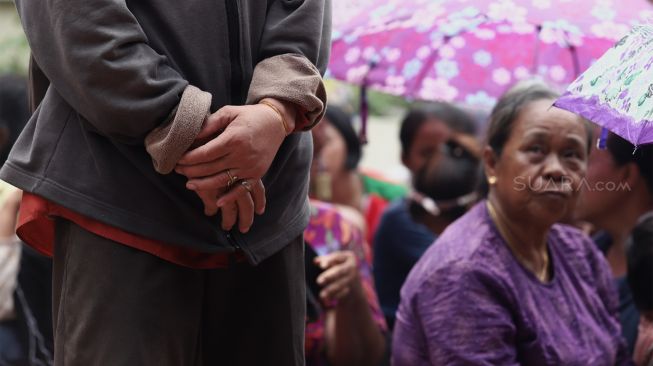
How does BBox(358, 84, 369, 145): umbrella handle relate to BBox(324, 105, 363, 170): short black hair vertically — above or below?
above

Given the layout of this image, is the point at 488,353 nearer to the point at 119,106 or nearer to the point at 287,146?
the point at 287,146

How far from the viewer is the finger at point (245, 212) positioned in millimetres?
1998

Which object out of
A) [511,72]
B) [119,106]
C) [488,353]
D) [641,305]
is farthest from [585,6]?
[119,106]

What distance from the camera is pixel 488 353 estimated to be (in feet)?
9.39

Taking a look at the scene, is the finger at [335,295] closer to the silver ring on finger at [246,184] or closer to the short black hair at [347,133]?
the silver ring on finger at [246,184]

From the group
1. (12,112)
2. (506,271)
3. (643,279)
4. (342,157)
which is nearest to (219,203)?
(506,271)

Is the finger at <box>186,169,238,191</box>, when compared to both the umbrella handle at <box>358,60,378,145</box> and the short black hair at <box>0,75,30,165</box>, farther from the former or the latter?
the short black hair at <box>0,75,30,165</box>

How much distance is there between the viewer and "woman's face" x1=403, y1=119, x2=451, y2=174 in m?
5.32

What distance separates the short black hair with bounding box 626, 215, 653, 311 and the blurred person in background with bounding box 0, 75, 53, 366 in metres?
2.00

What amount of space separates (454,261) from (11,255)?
1.70 m

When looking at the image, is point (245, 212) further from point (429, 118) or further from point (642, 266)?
point (429, 118)

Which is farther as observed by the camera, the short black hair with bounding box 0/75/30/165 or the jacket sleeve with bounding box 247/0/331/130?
the short black hair with bounding box 0/75/30/165

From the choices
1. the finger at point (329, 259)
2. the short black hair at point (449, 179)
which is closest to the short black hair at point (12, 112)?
the finger at point (329, 259)

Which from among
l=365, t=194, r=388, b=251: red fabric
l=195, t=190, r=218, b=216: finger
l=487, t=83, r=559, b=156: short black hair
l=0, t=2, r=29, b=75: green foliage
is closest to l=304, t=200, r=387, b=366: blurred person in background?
l=487, t=83, r=559, b=156: short black hair
